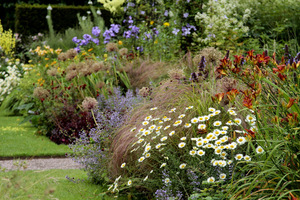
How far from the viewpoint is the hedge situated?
1203 centimetres

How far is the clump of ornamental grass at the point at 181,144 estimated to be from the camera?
2.88 metres

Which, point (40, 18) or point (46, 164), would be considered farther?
point (40, 18)

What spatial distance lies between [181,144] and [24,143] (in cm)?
366

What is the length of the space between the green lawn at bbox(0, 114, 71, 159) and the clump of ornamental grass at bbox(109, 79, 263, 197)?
2024 mm

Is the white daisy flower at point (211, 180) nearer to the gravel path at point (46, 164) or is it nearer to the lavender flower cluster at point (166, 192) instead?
the lavender flower cluster at point (166, 192)

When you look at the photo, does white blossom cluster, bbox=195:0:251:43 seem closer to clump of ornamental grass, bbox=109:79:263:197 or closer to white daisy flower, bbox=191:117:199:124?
clump of ornamental grass, bbox=109:79:263:197

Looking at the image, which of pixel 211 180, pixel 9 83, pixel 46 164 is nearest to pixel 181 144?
pixel 211 180

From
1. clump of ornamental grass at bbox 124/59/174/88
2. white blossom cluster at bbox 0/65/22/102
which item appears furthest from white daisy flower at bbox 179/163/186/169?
white blossom cluster at bbox 0/65/22/102

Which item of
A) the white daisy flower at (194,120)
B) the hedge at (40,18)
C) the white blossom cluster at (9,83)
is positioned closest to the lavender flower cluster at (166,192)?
the white daisy flower at (194,120)

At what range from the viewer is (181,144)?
3.02 meters

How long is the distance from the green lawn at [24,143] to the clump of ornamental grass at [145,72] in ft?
5.41

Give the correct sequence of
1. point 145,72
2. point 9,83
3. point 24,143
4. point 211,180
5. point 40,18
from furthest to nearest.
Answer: point 40,18 → point 9,83 → point 145,72 → point 24,143 → point 211,180

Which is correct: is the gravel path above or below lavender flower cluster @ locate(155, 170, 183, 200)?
below

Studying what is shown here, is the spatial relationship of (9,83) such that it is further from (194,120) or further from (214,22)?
(194,120)
